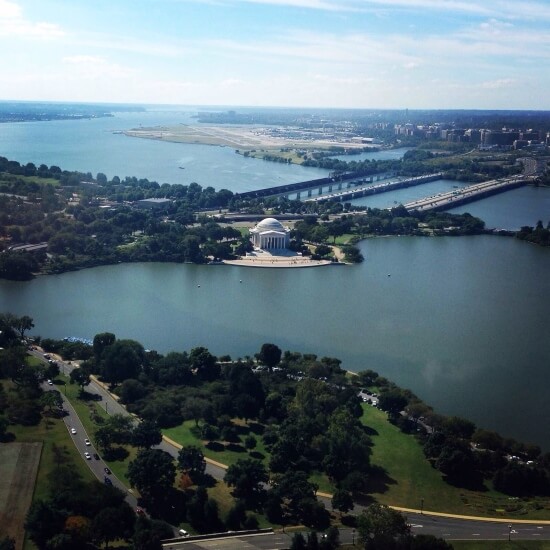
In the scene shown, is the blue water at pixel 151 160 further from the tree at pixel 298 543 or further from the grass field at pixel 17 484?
the tree at pixel 298 543

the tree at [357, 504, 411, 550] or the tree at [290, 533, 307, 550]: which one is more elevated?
the tree at [357, 504, 411, 550]

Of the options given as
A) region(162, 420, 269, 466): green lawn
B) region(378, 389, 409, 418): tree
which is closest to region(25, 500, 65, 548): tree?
region(162, 420, 269, 466): green lawn

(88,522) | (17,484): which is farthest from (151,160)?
(88,522)

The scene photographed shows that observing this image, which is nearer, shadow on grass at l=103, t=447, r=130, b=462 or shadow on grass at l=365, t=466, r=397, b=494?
shadow on grass at l=365, t=466, r=397, b=494

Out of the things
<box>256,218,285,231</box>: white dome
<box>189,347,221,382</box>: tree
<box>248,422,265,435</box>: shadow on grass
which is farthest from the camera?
<box>256,218,285,231</box>: white dome

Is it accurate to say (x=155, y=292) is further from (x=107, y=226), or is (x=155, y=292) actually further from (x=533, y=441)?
(x=533, y=441)

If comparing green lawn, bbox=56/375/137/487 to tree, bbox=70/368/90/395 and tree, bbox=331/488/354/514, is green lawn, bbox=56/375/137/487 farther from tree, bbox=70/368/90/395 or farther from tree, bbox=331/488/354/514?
tree, bbox=331/488/354/514

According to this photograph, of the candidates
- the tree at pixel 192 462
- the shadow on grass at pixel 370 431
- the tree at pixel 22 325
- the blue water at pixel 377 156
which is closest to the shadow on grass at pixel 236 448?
the tree at pixel 192 462
